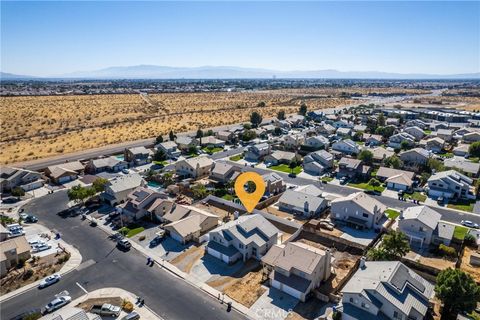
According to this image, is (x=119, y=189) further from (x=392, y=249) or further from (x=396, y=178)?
(x=396, y=178)

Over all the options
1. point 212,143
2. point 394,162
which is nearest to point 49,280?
point 212,143

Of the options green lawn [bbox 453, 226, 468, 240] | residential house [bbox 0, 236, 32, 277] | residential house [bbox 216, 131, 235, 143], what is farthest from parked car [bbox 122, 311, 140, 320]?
residential house [bbox 216, 131, 235, 143]

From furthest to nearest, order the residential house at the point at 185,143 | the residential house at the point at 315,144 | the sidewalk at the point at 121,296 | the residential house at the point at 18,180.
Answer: the residential house at the point at 315,144
the residential house at the point at 185,143
the residential house at the point at 18,180
the sidewalk at the point at 121,296

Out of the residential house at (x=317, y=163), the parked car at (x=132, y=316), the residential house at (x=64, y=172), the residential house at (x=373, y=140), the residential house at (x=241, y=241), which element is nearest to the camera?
the parked car at (x=132, y=316)

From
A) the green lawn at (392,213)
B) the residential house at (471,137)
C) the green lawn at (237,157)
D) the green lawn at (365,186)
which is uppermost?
the residential house at (471,137)

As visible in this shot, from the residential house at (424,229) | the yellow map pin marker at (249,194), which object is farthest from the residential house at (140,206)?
the residential house at (424,229)

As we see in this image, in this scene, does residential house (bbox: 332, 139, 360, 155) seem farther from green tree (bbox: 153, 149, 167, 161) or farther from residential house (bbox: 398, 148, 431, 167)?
green tree (bbox: 153, 149, 167, 161)

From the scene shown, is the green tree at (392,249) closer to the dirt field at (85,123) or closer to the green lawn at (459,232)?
the green lawn at (459,232)
